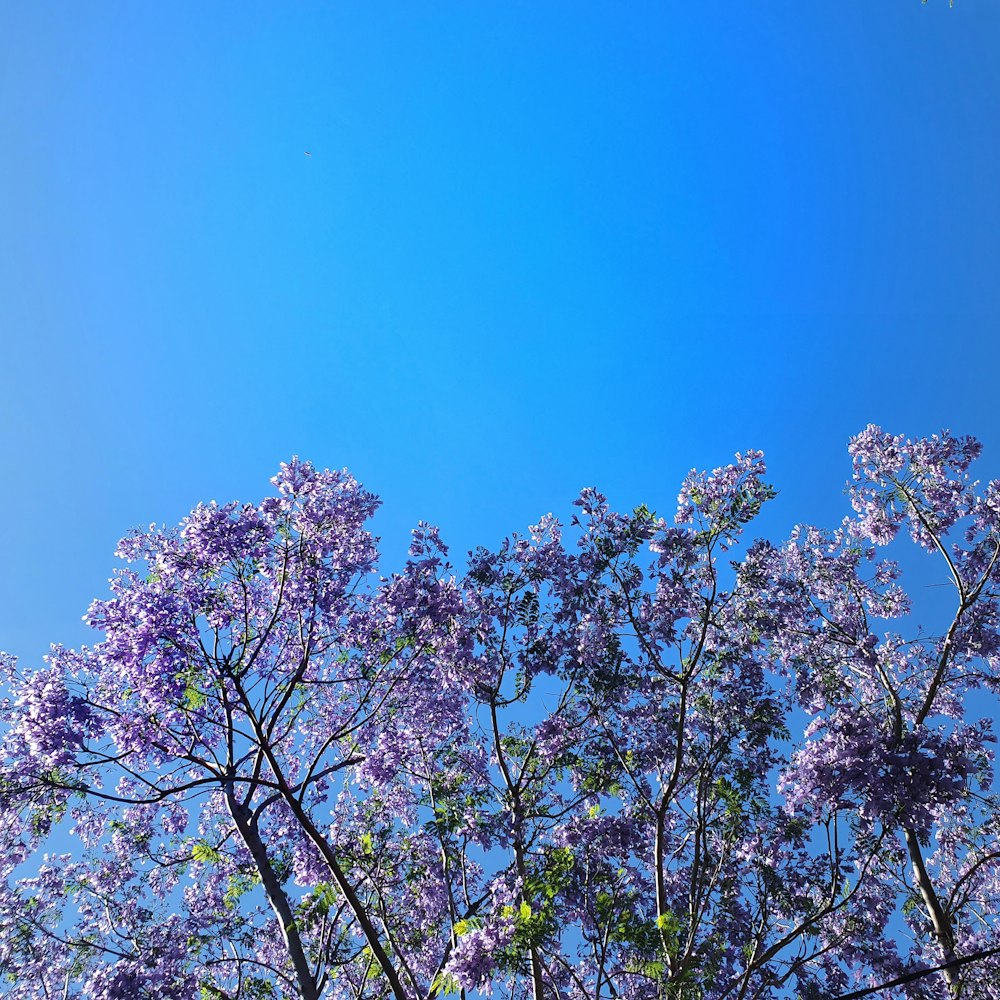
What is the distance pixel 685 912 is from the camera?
1216 centimetres

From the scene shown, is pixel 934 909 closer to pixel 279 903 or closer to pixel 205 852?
pixel 279 903

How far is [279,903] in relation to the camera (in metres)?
10.2

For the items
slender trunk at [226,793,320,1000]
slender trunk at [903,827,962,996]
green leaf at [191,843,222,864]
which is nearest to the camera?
slender trunk at [226,793,320,1000]

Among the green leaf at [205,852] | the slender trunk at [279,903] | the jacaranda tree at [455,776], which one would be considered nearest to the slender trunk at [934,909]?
the jacaranda tree at [455,776]

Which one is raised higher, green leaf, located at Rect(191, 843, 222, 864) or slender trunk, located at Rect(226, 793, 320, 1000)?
green leaf, located at Rect(191, 843, 222, 864)

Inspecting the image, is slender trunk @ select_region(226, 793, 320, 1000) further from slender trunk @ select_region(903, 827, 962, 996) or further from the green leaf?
slender trunk @ select_region(903, 827, 962, 996)

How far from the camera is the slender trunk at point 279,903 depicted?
982 cm

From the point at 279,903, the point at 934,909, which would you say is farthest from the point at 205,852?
the point at 934,909

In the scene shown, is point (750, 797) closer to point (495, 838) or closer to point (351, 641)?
point (495, 838)

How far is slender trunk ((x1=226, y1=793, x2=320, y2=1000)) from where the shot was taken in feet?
32.2

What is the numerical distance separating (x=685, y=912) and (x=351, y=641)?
261 inches

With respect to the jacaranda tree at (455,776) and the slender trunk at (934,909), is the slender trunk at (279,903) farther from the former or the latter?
the slender trunk at (934,909)

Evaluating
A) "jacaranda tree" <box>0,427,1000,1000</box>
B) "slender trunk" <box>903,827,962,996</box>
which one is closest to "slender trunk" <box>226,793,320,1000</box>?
"jacaranda tree" <box>0,427,1000,1000</box>

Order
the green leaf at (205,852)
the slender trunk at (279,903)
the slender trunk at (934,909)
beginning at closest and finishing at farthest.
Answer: the slender trunk at (279,903) → the green leaf at (205,852) → the slender trunk at (934,909)
